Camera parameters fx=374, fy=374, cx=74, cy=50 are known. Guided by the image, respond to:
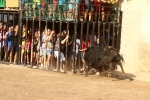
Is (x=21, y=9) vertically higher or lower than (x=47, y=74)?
higher

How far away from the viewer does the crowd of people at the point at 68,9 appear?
13.6 metres

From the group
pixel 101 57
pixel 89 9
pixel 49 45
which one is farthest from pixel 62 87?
pixel 89 9

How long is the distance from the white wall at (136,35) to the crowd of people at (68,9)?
0.74 meters

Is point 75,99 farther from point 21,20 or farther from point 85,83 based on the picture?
point 21,20

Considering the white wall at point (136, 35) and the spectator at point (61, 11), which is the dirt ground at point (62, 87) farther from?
the spectator at point (61, 11)

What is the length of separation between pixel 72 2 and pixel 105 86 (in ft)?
12.8

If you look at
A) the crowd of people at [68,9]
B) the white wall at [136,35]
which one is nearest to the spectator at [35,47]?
the crowd of people at [68,9]

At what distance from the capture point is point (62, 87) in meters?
10.5

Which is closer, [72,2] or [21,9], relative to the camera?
[72,2]

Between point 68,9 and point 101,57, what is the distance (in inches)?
91.9

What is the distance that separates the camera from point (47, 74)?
42.2ft

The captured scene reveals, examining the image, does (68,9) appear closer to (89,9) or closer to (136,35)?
(89,9)

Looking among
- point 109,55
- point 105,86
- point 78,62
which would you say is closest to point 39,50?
point 78,62

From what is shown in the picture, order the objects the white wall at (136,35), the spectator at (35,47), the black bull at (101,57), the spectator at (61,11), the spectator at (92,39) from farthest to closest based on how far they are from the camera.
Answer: the spectator at (35,47), the white wall at (136,35), the spectator at (92,39), the spectator at (61,11), the black bull at (101,57)
